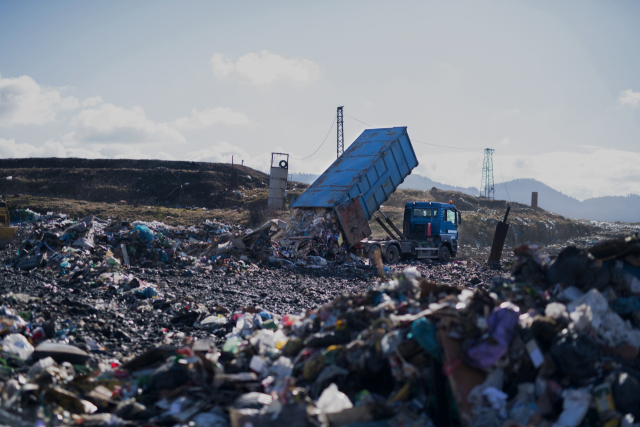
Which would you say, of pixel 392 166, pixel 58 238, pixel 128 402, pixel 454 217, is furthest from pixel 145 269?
pixel 454 217

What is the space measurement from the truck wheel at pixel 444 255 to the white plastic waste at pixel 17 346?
10996 mm

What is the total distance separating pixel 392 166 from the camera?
481 inches

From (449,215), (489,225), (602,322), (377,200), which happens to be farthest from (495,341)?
(489,225)

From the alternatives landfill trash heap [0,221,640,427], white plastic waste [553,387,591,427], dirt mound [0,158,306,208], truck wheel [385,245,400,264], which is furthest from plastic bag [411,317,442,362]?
dirt mound [0,158,306,208]

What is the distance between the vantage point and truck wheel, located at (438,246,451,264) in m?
12.8

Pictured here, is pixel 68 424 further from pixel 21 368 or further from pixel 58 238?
pixel 58 238

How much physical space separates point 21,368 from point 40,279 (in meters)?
4.26

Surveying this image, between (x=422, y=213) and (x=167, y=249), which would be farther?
(x=422, y=213)

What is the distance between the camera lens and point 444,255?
12977 millimetres

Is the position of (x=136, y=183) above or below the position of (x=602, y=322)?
above

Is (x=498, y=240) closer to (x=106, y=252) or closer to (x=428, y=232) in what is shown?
(x=428, y=232)

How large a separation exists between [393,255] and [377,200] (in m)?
1.66

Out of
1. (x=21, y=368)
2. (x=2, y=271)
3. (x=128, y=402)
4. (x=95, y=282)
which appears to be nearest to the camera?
(x=128, y=402)

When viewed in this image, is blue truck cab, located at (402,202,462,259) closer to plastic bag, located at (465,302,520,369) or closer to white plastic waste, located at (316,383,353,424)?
plastic bag, located at (465,302,520,369)
